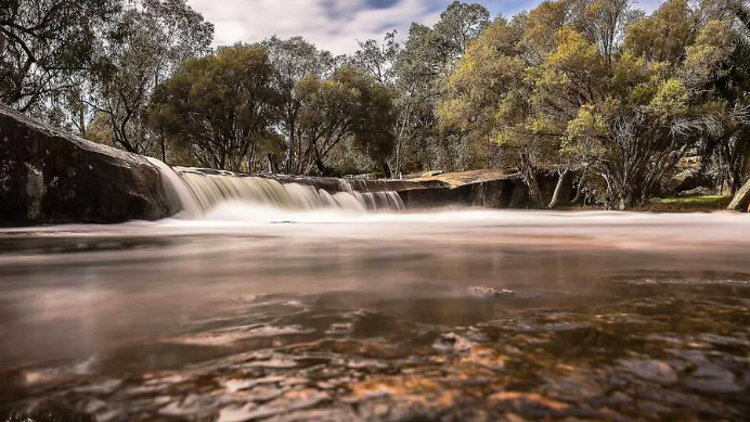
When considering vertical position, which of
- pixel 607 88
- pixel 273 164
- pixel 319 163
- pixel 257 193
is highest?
pixel 607 88

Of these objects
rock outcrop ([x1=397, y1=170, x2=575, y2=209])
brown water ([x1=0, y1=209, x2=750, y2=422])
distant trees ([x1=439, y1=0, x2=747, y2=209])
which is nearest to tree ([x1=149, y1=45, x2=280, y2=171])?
rock outcrop ([x1=397, y1=170, x2=575, y2=209])

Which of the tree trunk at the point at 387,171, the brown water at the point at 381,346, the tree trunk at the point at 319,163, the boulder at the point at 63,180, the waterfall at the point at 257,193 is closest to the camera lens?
the brown water at the point at 381,346

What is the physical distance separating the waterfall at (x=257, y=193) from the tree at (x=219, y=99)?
34.6ft

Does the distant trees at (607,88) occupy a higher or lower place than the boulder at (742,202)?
higher

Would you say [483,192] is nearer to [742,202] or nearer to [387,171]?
[742,202]

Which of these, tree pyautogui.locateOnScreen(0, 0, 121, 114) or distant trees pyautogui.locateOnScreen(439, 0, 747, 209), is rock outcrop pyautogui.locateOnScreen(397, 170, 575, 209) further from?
tree pyautogui.locateOnScreen(0, 0, 121, 114)

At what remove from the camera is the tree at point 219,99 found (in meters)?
25.9

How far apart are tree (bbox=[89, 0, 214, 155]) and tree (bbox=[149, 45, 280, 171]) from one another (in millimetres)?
1457

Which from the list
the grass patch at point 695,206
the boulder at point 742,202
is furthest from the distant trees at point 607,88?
the boulder at point 742,202

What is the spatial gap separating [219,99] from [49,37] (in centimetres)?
861

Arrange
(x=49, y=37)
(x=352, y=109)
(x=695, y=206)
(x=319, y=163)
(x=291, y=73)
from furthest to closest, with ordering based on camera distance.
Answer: (x=319, y=163)
(x=291, y=73)
(x=352, y=109)
(x=695, y=206)
(x=49, y=37)

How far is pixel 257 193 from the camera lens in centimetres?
1617

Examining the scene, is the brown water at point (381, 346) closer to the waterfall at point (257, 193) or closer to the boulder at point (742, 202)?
the waterfall at point (257, 193)

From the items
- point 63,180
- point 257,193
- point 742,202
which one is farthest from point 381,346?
point 742,202
